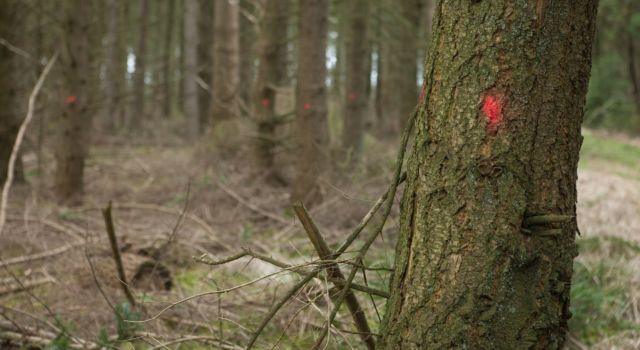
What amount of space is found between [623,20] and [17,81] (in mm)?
22021

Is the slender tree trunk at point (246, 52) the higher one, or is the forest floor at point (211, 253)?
the slender tree trunk at point (246, 52)

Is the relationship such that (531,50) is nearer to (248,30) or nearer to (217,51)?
(217,51)

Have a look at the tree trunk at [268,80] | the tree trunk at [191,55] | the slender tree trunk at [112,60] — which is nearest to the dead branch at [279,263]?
the tree trunk at [268,80]

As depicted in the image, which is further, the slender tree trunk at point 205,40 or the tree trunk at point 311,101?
the slender tree trunk at point 205,40

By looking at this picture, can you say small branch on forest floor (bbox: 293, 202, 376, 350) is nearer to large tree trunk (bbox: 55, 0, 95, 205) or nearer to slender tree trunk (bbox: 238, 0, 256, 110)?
large tree trunk (bbox: 55, 0, 95, 205)

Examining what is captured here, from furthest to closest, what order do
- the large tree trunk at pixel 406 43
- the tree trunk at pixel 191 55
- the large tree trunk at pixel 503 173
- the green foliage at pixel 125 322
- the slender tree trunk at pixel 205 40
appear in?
the slender tree trunk at pixel 205 40
the tree trunk at pixel 191 55
the large tree trunk at pixel 406 43
the green foliage at pixel 125 322
the large tree trunk at pixel 503 173

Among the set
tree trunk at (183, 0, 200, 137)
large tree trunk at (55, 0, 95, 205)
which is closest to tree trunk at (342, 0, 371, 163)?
large tree trunk at (55, 0, 95, 205)

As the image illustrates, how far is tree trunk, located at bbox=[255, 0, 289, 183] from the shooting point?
24.0 feet

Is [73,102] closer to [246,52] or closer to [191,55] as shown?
[191,55]

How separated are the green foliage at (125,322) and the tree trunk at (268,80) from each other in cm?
438

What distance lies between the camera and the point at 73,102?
597 centimetres

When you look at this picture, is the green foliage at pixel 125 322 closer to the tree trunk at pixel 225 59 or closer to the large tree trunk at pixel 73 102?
the large tree trunk at pixel 73 102

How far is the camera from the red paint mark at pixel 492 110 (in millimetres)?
1796

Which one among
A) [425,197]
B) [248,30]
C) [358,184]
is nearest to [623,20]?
[248,30]
